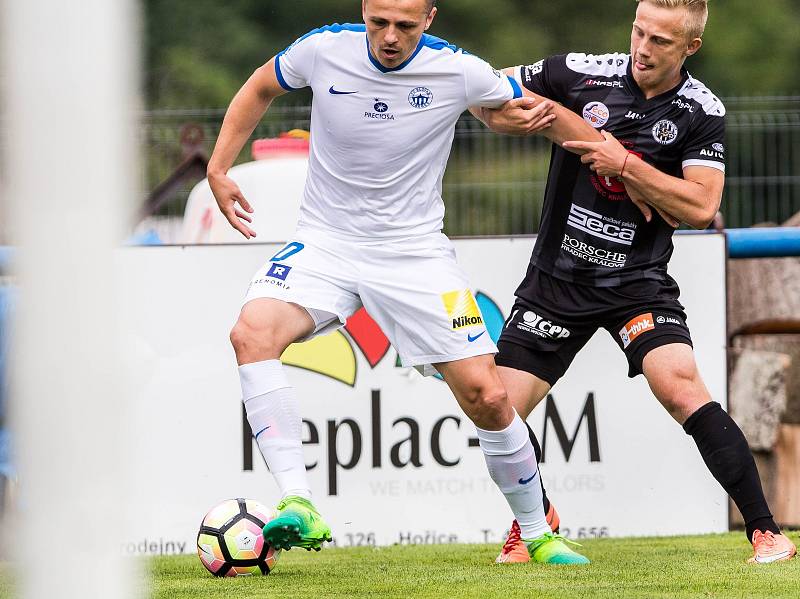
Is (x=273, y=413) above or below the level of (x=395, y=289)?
below

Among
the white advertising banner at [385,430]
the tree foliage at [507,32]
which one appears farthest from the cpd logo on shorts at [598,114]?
the tree foliage at [507,32]

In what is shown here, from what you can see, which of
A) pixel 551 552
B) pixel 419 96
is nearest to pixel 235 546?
pixel 551 552

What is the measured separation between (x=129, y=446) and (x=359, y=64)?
3.21 metres

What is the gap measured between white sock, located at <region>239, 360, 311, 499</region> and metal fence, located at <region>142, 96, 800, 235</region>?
462 cm

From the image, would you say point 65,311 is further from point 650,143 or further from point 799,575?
point 650,143

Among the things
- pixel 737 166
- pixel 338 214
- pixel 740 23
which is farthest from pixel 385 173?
pixel 740 23

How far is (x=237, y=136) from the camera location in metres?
4.79

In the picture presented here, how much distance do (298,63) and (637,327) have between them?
59.7 inches

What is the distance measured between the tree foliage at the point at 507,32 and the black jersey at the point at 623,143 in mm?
25145

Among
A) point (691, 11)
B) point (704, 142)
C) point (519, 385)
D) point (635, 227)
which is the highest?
point (691, 11)

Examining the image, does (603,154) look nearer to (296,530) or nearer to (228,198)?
(228,198)

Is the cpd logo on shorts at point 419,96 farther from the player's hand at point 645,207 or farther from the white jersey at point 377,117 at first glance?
the player's hand at point 645,207

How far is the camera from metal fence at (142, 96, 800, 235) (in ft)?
30.9

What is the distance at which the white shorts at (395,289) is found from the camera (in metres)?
4.60
